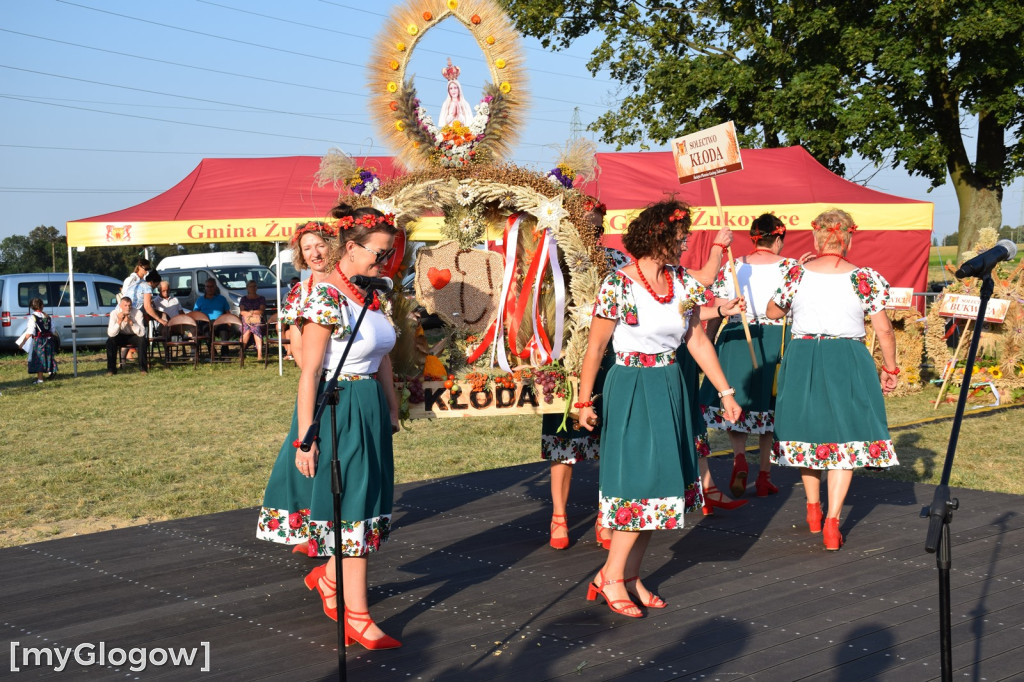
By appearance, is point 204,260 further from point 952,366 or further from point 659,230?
point 659,230

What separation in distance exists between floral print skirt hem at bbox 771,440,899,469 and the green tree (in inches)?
589

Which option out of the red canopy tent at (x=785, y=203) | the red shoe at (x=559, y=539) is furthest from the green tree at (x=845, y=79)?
the red shoe at (x=559, y=539)

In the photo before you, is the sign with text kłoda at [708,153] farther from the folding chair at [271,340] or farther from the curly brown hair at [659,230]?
the folding chair at [271,340]

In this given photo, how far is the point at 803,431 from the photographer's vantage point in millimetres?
5492

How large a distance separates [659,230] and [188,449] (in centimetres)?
678

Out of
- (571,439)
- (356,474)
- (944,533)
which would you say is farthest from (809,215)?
(944,533)

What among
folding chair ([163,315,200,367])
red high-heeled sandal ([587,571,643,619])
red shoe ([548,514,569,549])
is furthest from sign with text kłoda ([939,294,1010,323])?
folding chair ([163,315,200,367])

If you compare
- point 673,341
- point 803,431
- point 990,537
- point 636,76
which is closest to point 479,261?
point 673,341

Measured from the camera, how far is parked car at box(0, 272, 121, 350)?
19562 mm

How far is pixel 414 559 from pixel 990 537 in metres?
3.15

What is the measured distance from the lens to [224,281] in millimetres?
22203

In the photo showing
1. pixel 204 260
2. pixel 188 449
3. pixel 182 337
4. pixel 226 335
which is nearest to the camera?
pixel 188 449

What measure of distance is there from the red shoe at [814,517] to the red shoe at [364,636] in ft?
9.00

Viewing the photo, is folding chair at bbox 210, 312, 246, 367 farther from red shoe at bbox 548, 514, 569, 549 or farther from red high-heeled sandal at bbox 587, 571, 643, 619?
red high-heeled sandal at bbox 587, 571, 643, 619
